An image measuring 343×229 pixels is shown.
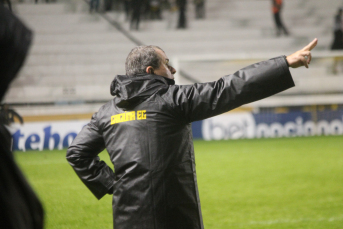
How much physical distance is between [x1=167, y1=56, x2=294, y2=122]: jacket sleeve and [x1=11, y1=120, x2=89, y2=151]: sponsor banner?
919cm

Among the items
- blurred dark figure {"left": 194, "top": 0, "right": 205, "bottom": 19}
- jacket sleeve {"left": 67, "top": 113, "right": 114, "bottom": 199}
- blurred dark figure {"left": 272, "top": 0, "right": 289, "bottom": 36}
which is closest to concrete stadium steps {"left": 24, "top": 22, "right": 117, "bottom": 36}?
blurred dark figure {"left": 194, "top": 0, "right": 205, "bottom": 19}

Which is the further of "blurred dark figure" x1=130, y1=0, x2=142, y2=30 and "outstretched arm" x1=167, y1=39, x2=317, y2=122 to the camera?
"blurred dark figure" x1=130, y1=0, x2=142, y2=30

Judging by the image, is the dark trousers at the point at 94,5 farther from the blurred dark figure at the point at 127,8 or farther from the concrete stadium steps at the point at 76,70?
the concrete stadium steps at the point at 76,70

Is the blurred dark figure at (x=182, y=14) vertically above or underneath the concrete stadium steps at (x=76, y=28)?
above

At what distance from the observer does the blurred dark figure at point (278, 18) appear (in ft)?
57.5

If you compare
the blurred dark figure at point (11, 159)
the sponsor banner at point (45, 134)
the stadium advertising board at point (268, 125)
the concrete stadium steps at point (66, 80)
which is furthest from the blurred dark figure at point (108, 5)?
the blurred dark figure at point (11, 159)

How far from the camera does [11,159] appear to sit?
117cm

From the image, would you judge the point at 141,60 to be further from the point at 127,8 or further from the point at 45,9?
the point at 45,9

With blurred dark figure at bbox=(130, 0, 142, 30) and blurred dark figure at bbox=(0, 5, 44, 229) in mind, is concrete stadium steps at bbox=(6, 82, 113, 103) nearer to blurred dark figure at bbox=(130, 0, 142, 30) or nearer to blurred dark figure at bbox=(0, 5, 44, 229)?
blurred dark figure at bbox=(130, 0, 142, 30)

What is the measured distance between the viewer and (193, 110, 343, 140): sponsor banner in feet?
40.6

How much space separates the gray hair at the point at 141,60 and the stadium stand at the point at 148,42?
1211 cm

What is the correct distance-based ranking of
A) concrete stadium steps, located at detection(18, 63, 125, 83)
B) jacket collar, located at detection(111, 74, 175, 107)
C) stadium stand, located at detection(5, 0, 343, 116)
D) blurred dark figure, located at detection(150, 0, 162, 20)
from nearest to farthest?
jacket collar, located at detection(111, 74, 175, 107)
stadium stand, located at detection(5, 0, 343, 116)
concrete stadium steps, located at detection(18, 63, 125, 83)
blurred dark figure, located at detection(150, 0, 162, 20)

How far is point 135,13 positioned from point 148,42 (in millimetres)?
1330

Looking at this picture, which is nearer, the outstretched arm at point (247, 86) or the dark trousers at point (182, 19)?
the outstretched arm at point (247, 86)
